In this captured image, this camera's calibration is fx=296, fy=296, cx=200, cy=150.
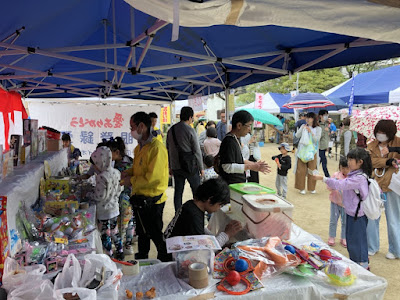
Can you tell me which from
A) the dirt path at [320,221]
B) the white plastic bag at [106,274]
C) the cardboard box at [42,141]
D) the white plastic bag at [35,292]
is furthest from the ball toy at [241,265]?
the cardboard box at [42,141]

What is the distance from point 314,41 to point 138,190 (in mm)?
2627

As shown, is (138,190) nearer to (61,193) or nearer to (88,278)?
(61,193)

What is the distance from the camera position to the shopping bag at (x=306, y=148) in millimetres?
6711

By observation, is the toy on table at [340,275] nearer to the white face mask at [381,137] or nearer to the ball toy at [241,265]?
the ball toy at [241,265]

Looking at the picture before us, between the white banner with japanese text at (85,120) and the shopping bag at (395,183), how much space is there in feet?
24.4

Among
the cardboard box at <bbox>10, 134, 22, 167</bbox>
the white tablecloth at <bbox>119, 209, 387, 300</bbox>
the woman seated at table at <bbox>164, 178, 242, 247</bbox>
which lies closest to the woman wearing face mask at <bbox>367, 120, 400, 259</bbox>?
the white tablecloth at <bbox>119, 209, 387, 300</bbox>

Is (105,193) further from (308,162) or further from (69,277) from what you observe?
(308,162)

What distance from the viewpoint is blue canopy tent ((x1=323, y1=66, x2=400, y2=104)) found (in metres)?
8.54

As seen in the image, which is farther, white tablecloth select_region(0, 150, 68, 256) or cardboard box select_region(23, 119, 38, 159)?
cardboard box select_region(23, 119, 38, 159)

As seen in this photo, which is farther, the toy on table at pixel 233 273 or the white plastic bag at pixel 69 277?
the toy on table at pixel 233 273

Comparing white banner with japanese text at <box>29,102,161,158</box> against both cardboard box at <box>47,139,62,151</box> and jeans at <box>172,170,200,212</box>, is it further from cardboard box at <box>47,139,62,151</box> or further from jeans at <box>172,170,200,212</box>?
Answer: jeans at <box>172,170,200,212</box>

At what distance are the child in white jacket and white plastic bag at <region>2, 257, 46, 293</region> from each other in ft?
5.70

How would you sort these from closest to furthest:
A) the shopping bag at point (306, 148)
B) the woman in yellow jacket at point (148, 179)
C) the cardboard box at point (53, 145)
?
the woman in yellow jacket at point (148, 179), the cardboard box at point (53, 145), the shopping bag at point (306, 148)

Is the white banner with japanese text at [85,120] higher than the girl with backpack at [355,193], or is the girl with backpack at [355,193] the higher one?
the white banner with japanese text at [85,120]
